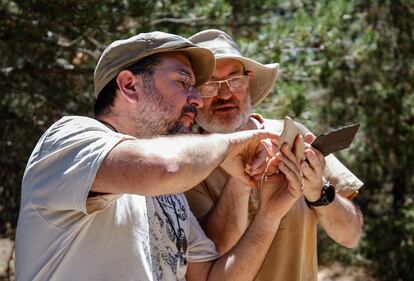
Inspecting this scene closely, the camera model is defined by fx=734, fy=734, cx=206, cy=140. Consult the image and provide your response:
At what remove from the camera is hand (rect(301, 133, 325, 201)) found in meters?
2.55

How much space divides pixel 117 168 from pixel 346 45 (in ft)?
18.9

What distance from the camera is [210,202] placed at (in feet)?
9.24

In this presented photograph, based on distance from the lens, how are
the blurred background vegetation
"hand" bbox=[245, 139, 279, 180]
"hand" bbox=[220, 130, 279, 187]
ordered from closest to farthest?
1. "hand" bbox=[220, 130, 279, 187]
2. "hand" bbox=[245, 139, 279, 180]
3. the blurred background vegetation

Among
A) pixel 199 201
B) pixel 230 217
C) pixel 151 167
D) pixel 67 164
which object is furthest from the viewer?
pixel 199 201

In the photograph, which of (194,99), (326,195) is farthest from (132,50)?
(326,195)

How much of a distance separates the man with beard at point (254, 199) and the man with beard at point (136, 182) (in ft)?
0.38

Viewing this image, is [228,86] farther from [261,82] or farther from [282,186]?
[282,186]

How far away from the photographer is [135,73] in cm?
230

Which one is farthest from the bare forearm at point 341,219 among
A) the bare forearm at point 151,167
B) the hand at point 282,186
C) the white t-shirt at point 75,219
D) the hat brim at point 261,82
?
the bare forearm at point 151,167

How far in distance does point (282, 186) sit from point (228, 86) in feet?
1.83

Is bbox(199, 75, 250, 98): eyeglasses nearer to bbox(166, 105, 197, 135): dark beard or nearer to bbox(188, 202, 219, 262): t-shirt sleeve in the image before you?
bbox(188, 202, 219, 262): t-shirt sleeve

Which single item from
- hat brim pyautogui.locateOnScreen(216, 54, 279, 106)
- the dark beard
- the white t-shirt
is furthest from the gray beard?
the white t-shirt

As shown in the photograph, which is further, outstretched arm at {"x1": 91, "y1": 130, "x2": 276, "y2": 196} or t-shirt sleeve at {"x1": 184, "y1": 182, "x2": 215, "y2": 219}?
t-shirt sleeve at {"x1": 184, "y1": 182, "x2": 215, "y2": 219}

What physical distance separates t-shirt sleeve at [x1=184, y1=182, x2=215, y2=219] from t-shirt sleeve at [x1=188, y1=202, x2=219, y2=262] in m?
0.16
